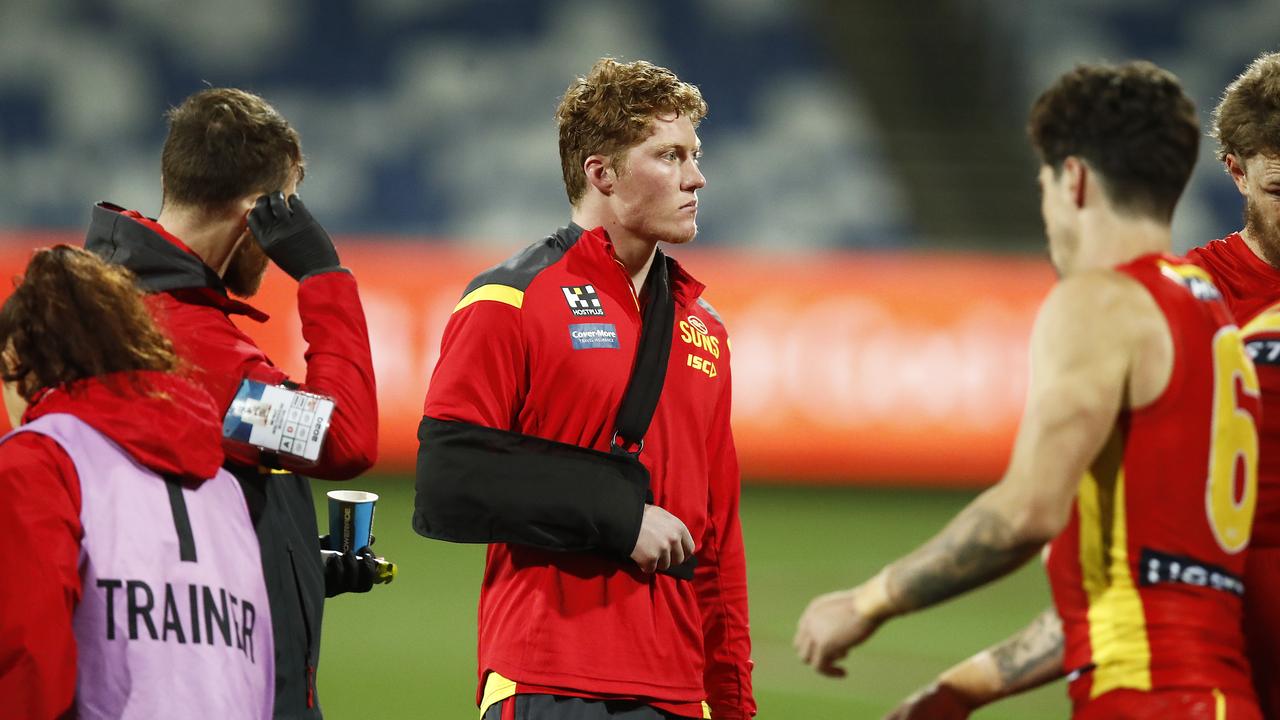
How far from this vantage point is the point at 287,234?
3305 millimetres

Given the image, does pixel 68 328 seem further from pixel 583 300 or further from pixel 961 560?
pixel 961 560

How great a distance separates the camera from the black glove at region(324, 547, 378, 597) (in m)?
3.62

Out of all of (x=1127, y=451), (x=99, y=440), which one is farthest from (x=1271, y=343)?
(x=99, y=440)

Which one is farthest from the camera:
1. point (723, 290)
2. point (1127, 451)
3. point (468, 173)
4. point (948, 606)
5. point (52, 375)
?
point (468, 173)

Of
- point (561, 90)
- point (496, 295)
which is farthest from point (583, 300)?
point (561, 90)

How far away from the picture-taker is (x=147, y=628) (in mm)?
2654

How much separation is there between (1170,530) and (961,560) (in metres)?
0.36

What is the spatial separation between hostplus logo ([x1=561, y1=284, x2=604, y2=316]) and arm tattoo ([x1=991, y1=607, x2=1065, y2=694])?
48.6 inches

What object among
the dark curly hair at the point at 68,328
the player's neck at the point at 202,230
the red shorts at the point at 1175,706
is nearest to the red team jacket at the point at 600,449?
the player's neck at the point at 202,230

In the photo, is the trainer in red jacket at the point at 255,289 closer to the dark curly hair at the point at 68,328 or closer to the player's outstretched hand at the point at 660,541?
the dark curly hair at the point at 68,328

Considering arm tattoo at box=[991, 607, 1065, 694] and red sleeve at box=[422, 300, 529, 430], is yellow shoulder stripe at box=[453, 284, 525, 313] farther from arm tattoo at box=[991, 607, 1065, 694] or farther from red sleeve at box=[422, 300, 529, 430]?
arm tattoo at box=[991, 607, 1065, 694]

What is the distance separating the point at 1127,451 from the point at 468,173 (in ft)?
48.7

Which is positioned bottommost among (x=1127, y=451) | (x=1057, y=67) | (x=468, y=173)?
(x=1127, y=451)

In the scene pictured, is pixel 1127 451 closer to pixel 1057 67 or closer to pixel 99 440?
pixel 99 440
